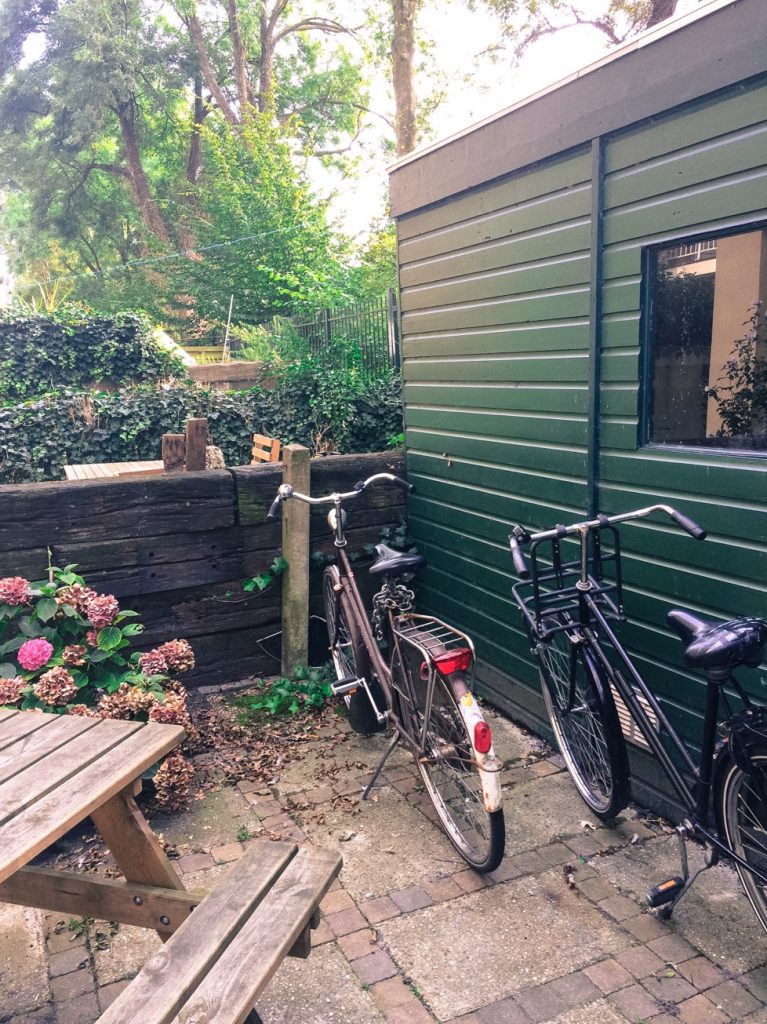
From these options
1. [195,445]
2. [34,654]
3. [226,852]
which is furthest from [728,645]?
[195,445]

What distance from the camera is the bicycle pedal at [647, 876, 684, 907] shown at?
2.55 meters

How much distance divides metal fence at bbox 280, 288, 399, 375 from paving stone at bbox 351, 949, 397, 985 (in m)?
6.49

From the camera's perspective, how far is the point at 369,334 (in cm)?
902

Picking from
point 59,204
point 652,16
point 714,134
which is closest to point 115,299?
point 59,204

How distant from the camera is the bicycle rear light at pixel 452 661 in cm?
288

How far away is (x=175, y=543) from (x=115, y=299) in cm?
2250

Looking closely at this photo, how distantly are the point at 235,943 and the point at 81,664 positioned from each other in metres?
2.14

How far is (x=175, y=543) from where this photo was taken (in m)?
4.38

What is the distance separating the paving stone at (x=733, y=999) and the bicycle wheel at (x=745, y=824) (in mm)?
215

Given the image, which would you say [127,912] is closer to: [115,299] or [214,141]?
[214,141]

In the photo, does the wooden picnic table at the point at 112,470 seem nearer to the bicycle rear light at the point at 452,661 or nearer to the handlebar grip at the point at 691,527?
the bicycle rear light at the point at 452,661

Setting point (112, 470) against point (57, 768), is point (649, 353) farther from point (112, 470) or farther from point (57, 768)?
point (112, 470)

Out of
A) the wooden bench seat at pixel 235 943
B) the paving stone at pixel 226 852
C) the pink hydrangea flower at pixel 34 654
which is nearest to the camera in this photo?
the wooden bench seat at pixel 235 943

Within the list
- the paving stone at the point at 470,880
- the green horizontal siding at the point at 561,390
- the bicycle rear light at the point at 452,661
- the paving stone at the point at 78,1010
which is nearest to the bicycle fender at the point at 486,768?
the bicycle rear light at the point at 452,661
